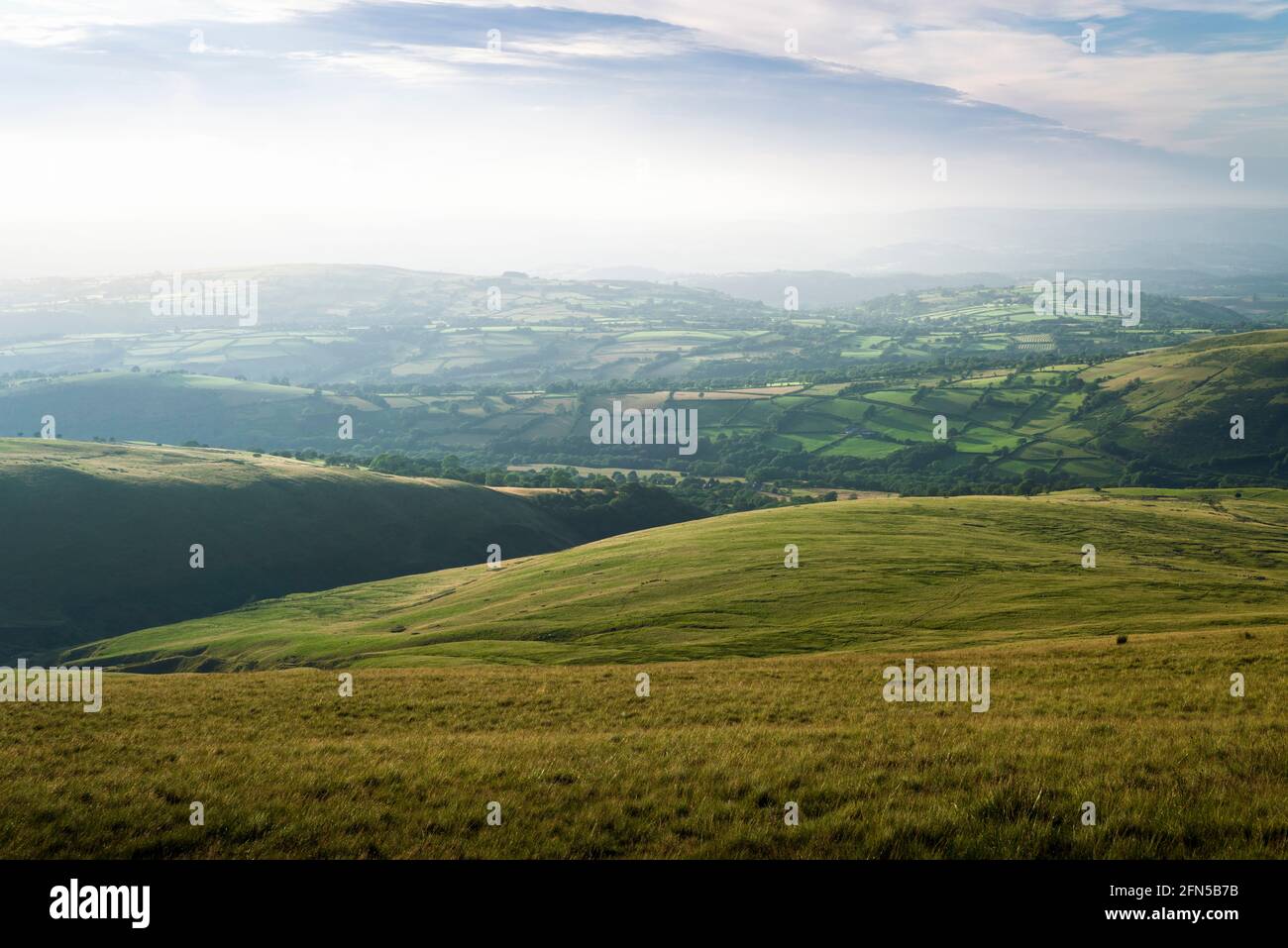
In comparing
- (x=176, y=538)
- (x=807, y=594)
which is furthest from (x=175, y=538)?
(x=807, y=594)

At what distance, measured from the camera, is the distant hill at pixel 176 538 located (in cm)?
14325

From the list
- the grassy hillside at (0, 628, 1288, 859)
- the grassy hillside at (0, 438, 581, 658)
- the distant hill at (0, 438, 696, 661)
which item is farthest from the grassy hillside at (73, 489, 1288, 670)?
the grassy hillside at (0, 628, 1288, 859)

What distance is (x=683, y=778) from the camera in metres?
17.1

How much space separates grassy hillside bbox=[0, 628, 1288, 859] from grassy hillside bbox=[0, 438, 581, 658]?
133690 mm

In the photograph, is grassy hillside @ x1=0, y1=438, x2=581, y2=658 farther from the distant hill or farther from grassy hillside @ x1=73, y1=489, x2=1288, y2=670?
grassy hillside @ x1=73, y1=489, x2=1288, y2=670

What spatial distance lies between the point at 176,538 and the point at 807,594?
13754 cm

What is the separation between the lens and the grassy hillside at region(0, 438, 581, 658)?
14338 cm

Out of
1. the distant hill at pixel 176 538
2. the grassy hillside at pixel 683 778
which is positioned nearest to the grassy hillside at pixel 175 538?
the distant hill at pixel 176 538

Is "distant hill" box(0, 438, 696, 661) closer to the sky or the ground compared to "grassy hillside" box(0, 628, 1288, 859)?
closer to the ground

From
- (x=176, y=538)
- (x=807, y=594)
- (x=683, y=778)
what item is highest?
(x=683, y=778)

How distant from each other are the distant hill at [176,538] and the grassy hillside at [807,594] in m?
29.4

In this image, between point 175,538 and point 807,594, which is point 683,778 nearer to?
point 807,594
